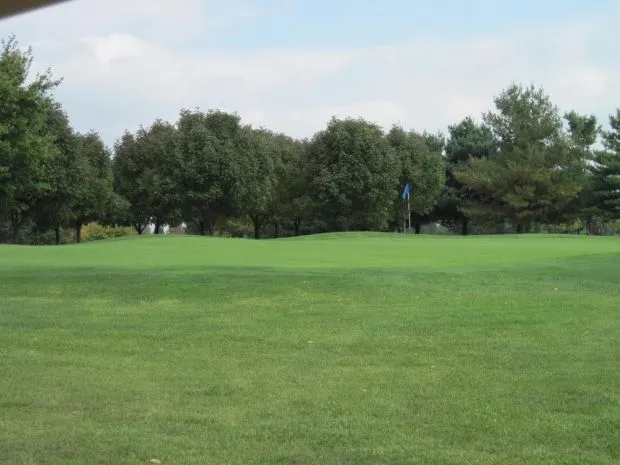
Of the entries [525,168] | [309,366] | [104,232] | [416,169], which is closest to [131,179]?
[104,232]

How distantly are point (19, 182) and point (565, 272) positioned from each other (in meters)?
25.5

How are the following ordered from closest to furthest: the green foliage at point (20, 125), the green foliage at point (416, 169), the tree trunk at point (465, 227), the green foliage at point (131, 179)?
the green foliage at point (20, 125) < the green foliage at point (416, 169) < the green foliage at point (131, 179) < the tree trunk at point (465, 227)

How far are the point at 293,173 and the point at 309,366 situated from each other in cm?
4079

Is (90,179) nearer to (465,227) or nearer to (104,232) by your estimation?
(104,232)

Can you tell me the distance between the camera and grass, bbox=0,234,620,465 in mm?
4367

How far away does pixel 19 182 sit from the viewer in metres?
32.2

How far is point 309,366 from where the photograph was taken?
6.52m

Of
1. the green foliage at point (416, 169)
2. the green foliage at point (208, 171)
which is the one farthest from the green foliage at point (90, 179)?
the green foliage at point (416, 169)

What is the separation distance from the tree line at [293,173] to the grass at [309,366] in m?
22.3

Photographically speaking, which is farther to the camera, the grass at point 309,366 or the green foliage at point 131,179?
the green foliage at point 131,179

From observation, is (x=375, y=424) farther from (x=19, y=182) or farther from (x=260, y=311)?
(x=19, y=182)

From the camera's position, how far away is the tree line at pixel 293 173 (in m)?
38.6

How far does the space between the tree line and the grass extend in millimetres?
22323

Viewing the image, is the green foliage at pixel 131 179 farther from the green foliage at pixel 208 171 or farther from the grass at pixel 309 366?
the grass at pixel 309 366
